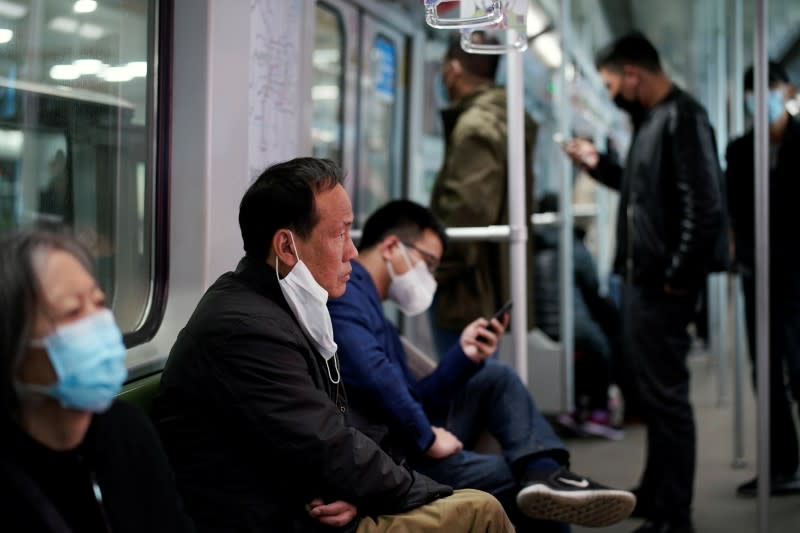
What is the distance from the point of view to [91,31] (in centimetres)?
221

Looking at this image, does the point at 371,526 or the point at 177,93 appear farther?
the point at 177,93

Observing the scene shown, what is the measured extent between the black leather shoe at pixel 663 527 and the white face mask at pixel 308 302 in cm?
185

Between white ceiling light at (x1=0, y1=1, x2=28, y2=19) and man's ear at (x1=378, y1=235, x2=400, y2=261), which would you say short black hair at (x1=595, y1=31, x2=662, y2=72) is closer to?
man's ear at (x1=378, y1=235, x2=400, y2=261)

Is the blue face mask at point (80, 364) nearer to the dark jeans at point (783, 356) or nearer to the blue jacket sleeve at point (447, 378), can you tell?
the blue jacket sleeve at point (447, 378)

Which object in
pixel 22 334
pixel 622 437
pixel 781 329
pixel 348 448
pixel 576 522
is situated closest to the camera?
pixel 22 334

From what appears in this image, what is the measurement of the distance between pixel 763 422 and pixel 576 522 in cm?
81

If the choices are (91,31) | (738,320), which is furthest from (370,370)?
(738,320)

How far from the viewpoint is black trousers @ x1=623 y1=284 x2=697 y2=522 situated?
11.0 ft

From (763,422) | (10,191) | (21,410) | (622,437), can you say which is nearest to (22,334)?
(21,410)

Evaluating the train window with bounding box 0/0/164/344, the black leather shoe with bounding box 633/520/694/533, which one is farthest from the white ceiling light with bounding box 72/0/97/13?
the black leather shoe with bounding box 633/520/694/533

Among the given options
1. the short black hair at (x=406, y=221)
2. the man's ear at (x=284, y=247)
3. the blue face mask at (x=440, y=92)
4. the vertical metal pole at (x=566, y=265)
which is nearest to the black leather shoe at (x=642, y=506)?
the short black hair at (x=406, y=221)

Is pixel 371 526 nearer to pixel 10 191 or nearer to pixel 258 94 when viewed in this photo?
pixel 10 191

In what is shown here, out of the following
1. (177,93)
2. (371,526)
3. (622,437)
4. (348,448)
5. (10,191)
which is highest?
(177,93)

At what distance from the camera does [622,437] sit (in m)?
5.21
